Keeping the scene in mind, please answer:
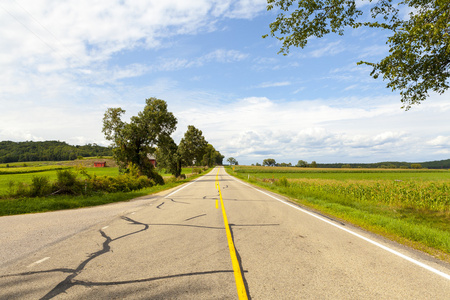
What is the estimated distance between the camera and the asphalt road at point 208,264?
321 centimetres

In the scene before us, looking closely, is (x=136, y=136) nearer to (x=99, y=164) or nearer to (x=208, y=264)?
(x=208, y=264)

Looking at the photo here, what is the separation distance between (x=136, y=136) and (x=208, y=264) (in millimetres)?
26656

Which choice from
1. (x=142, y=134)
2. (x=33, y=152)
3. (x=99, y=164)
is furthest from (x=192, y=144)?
(x=33, y=152)

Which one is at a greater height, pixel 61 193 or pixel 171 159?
pixel 171 159

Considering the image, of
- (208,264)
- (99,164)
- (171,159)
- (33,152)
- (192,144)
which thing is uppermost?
(33,152)

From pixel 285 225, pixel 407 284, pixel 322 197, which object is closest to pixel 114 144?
pixel 322 197

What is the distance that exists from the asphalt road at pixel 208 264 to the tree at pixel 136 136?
21.2m

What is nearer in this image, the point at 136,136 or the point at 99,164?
the point at 136,136

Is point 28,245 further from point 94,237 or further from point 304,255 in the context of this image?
point 304,255

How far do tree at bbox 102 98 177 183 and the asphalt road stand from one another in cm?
2116

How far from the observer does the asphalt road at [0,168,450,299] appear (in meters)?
3.21

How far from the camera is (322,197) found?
47.5 ft

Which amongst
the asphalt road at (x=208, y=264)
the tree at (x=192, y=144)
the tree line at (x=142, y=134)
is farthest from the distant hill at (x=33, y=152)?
the asphalt road at (x=208, y=264)

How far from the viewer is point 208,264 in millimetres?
4137
